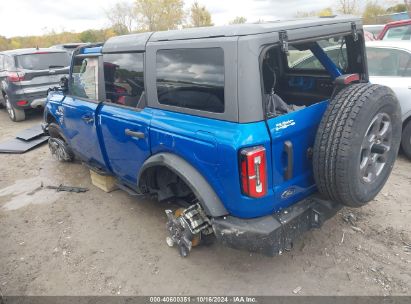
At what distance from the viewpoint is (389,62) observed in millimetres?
5039

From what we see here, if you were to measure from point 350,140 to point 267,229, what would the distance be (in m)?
0.82

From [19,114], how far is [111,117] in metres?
6.53

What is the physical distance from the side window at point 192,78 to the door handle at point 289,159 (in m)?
0.52

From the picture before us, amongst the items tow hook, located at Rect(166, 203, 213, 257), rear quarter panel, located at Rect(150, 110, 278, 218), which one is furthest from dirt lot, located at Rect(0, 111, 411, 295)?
rear quarter panel, located at Rect(150, 110, 278, 218)

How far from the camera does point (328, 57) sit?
324cm

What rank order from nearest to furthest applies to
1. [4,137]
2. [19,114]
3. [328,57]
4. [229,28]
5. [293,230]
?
1. [229,28]
2. [293,230]
3. [328,57]
4. [4,137]
5. [19,114]

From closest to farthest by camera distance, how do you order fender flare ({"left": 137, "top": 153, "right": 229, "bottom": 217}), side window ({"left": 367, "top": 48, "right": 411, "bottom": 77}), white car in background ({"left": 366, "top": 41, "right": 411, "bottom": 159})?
1. fender flare ({"left": 137, "top": 153, "right": 229, "bottom": 217})
2. white car in background ({"left": 366, "top": 41, "right": 411, "bottom": 159})
3. side window ({"left": 367, "top": 48, "right": 411, "bottom": 77})

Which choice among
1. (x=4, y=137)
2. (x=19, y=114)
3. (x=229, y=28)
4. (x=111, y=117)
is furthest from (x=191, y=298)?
(x=19, y=114)

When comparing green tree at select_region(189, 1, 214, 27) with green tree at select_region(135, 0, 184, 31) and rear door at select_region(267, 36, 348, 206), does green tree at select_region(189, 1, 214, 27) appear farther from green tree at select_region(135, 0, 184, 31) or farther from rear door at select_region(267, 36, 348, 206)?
rear door at select_region(267, 36, 348, 206)

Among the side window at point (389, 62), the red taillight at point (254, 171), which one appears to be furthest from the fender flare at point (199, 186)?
the side window at point (389, 62)

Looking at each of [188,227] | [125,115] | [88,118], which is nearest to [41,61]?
[88,118]

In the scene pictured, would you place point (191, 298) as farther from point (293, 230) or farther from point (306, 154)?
point (306, 154)

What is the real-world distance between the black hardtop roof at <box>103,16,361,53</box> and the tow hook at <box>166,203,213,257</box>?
4.41 feet

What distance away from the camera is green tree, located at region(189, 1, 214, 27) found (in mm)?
36781
